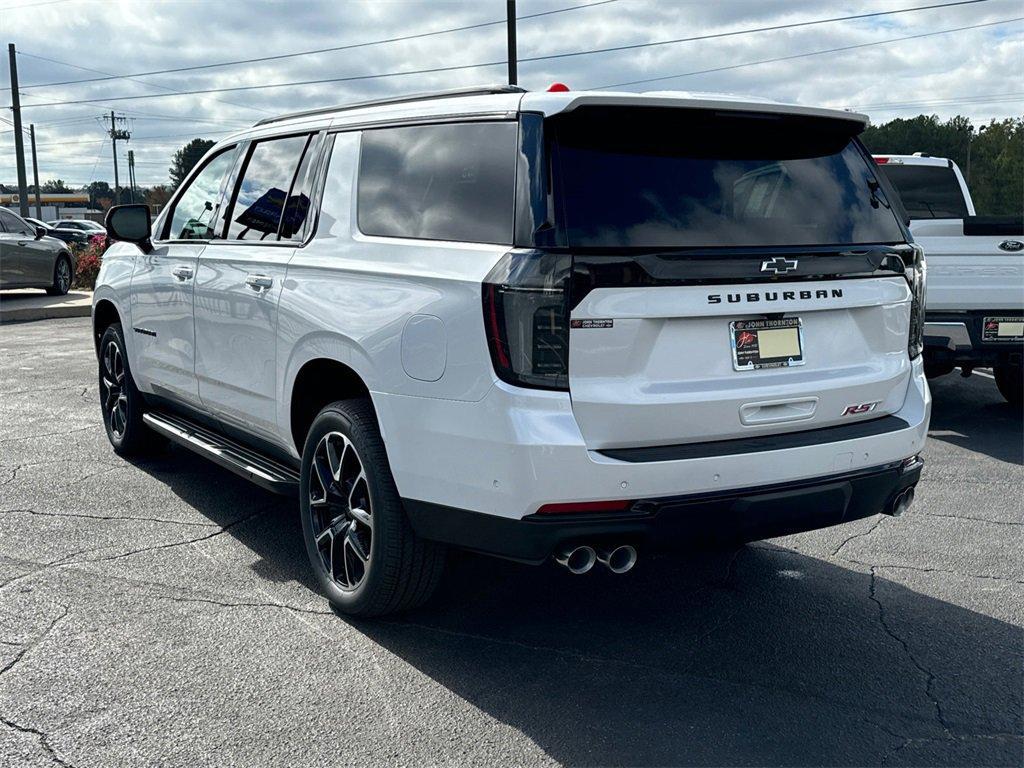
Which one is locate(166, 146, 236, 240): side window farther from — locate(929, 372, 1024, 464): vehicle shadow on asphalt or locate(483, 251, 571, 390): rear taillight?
locate(929, 372, 1024, 464): vehicle shadow on asphalt

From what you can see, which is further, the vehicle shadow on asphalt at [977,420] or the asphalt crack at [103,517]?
the vehicle shadow on asphalt at [977,420]

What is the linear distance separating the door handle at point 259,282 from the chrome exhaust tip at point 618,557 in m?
1.98

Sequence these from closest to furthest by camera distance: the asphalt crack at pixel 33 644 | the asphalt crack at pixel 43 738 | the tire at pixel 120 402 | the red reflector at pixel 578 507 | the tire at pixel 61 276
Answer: the asphalt crack at pixel 43 738
the red reflector at pixel 578 507
the asphalt crack at pixel 33 644
the tire at pixel 120 402
the tire at pixel 61 276

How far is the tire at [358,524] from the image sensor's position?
151 inches

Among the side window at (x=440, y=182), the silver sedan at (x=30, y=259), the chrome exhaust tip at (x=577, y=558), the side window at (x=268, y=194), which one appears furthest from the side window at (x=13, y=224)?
the chrome exhaust tip at (x=577, y=558)

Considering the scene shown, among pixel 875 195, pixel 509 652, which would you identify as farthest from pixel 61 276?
pixel 875 195

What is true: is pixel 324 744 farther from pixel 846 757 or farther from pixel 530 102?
pixel 530 102

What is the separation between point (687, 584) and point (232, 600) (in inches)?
75.2

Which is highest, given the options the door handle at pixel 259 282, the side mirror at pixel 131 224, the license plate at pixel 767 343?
the side mirror at pixel 131 224

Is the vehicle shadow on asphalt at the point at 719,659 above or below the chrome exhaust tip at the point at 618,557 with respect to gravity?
below

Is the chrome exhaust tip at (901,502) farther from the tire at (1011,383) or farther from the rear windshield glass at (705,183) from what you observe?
the tire at (1011,383)

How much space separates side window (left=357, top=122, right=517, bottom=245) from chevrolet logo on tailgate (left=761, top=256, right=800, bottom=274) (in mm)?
861

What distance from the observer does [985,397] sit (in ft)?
31.2

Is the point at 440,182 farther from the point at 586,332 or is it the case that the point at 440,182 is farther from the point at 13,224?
the point at 13,224
